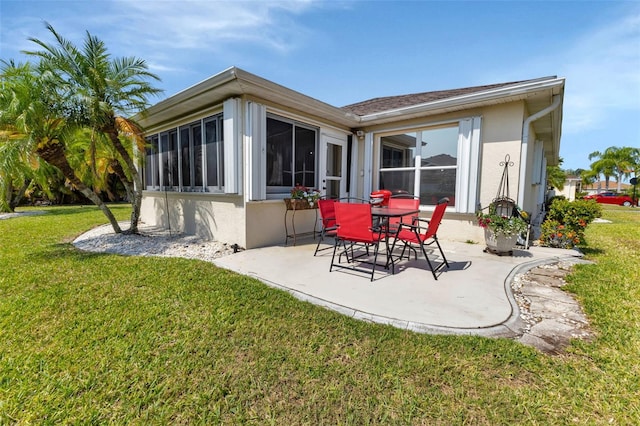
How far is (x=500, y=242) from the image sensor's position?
16.3 feet

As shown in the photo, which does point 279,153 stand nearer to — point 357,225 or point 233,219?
point 233,219

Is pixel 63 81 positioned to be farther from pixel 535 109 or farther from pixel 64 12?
pixel 535 109

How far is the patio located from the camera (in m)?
2.68

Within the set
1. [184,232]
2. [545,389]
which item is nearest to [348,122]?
[184,232]

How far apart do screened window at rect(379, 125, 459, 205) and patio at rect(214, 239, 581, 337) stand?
5.43 feet

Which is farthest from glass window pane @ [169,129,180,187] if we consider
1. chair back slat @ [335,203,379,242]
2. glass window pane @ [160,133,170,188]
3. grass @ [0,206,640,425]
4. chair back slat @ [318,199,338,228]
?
chair back slat @ [335,203,379,242]

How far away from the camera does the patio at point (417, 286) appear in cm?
268

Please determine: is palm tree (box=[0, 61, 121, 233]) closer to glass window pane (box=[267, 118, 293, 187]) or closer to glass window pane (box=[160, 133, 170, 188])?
glass window pane (box=[160, 133, 170, 188])

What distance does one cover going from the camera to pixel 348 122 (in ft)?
23.0

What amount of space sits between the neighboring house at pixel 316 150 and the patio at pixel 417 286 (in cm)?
110

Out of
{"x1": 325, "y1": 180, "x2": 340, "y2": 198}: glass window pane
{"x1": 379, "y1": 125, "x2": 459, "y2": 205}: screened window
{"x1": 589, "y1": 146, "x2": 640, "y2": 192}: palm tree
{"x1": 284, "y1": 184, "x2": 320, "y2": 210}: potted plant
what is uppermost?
{"x1": 589, "y1": 146, "x2": 640, "y2": 192}: palm tree

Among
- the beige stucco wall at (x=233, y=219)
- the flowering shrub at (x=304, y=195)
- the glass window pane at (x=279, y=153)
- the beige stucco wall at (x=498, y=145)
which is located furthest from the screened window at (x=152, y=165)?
the beige stucco wall at (x=498, y=145)

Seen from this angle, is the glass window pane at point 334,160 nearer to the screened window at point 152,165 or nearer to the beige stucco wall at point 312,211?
the beige stucco wall at point 312,211

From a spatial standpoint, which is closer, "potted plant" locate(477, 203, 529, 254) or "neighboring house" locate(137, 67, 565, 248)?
"potted plant" locate(477, 203, 529, 254)
